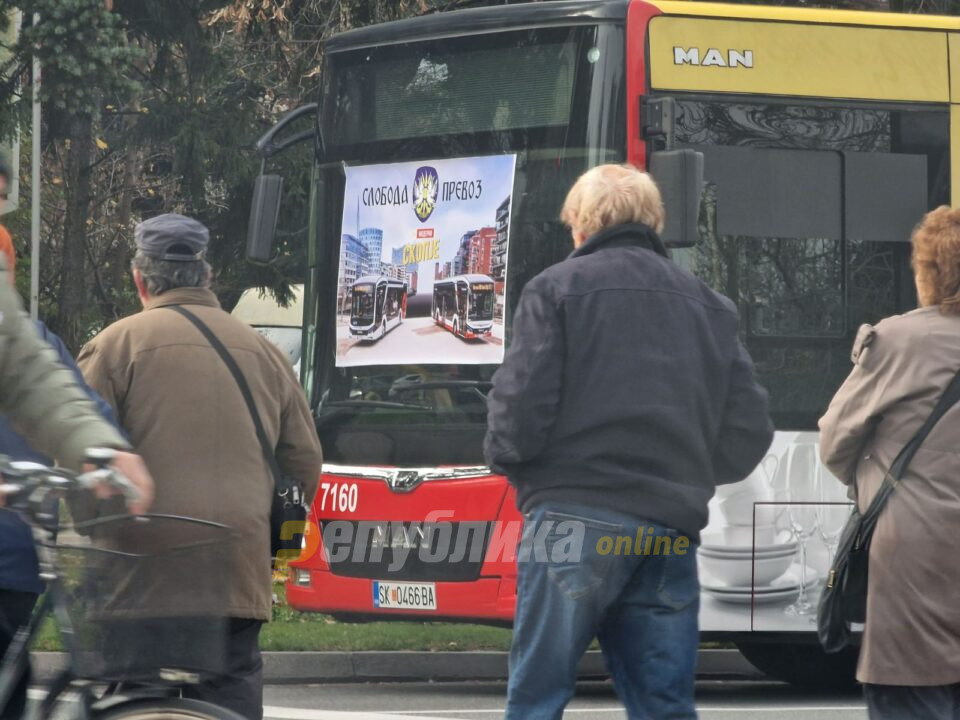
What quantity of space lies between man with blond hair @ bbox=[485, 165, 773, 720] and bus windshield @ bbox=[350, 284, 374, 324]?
4.07 meters

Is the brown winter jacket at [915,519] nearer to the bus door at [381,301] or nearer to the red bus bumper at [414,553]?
the red bus bumper at [414,553]

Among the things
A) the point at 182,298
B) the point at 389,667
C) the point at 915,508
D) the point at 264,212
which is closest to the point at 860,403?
the point at 915,508

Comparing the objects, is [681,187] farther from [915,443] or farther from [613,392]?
[613,392]

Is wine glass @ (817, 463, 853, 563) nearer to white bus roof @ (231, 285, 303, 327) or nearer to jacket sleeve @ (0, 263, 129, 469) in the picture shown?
jacket sleeve @ (0, 263, 129, 469)

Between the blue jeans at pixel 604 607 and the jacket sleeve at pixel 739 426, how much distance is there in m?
0.29

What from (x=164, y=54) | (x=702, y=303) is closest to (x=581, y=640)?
(x=702, y=303)

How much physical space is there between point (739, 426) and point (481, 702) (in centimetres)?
394

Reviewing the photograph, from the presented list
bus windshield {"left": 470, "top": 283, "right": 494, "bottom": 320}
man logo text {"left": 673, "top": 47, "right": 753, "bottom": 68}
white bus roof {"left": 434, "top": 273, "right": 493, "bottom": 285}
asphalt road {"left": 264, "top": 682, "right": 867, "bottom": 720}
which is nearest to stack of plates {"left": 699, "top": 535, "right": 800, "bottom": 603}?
asphalt road {"left": 264, "top": 682, "right": 867, "bottom": 720}

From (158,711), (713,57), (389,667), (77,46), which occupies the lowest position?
(389,667)

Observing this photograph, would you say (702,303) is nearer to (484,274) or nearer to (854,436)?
(854,436)

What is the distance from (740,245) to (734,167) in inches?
14.3

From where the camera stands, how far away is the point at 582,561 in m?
4.37

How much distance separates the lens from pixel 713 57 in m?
8.18

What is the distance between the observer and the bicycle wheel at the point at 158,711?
10.6ft
